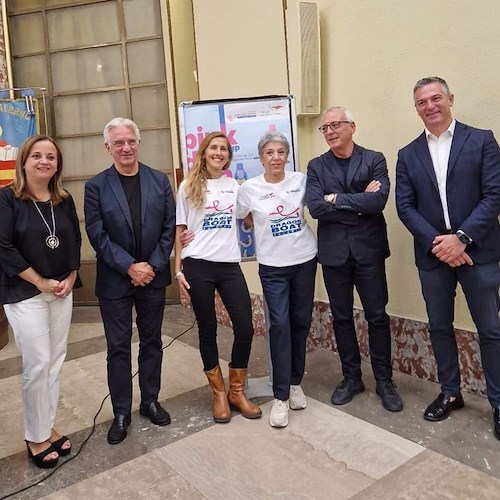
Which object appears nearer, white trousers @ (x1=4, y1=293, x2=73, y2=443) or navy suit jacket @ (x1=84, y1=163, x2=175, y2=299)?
white trousers @ (x1=4, y1=293, x2=73, y2=443)

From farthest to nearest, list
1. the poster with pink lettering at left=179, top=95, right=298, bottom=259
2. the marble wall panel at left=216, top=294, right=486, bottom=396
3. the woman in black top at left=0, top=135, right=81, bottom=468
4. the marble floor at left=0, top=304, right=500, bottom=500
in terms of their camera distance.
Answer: the poster with pink lettering at left=179, top=95, right=298, bottom=259, the marble wall panel at left=216, top=294, right=486, bottom=396, the woman in black top at left=0, top=135, right=81, bottom=468, the marble floor at left=0, top=304, right=500, bottom=500

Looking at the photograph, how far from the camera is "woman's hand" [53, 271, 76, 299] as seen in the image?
2.37 m

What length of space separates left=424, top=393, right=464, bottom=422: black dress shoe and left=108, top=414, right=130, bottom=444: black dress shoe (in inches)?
60.4

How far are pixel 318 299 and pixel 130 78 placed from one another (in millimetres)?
3152

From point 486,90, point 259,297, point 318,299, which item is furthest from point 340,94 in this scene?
point 259,297

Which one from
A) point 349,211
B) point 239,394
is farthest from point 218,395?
point 349,211

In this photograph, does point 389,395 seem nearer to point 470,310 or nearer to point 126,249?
point 470,310

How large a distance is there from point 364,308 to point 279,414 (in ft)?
2.39

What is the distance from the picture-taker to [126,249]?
258 centimetres

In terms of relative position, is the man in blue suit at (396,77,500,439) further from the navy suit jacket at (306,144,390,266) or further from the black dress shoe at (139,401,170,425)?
the black dress shoe at (139,401,170,425)

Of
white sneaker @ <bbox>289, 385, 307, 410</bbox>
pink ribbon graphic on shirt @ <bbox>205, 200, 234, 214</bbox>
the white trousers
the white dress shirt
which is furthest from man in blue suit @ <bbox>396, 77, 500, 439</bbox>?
the white trousers

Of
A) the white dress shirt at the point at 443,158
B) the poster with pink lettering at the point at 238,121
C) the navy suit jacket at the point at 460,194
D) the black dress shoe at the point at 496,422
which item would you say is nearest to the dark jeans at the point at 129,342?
the poster with pink lettering at the point at 238,121

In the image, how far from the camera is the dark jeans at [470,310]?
2.46 meters

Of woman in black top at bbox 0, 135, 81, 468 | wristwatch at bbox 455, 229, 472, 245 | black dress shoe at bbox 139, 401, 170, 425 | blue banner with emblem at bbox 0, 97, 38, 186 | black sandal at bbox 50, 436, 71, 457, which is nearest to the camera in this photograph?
woman in black top at bbox 0, 135, 81, 468
